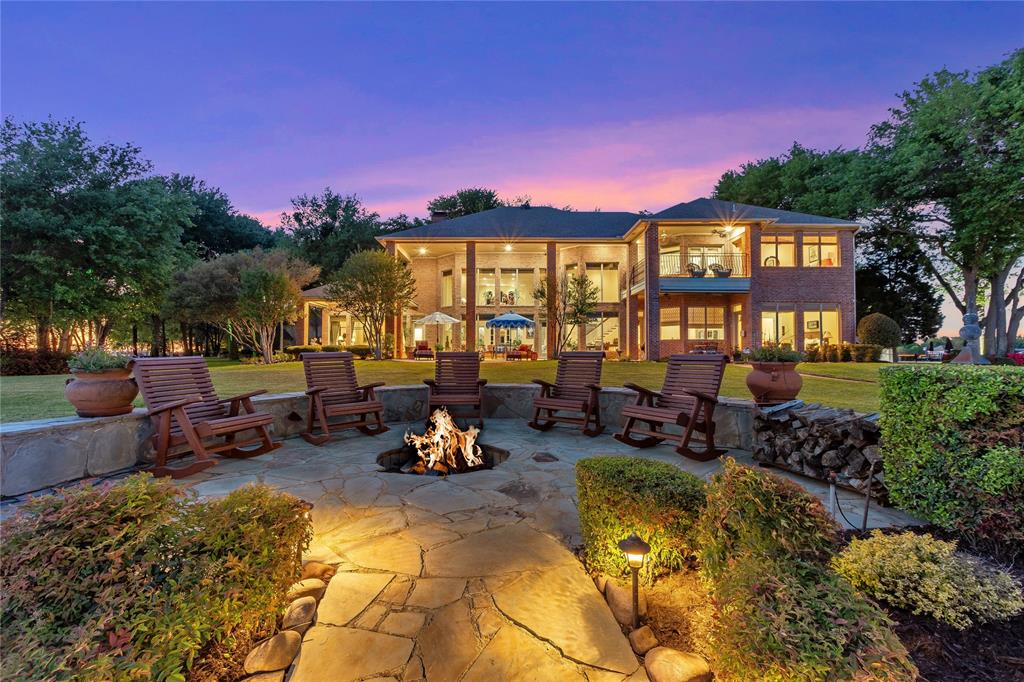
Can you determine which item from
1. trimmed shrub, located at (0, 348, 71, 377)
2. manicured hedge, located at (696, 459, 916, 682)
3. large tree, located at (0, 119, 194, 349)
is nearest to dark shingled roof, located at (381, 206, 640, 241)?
large tree, located at (0, 119, 194, 349)

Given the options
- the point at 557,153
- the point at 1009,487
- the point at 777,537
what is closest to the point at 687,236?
the point at 557,153

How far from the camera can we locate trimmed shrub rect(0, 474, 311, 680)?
1.28 m

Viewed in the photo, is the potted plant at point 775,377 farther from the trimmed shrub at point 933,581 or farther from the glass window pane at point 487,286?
the glass window pane at point 487,286

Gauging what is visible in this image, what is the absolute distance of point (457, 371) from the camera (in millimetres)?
6977

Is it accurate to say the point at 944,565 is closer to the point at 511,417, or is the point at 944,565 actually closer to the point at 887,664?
the point at 887,664

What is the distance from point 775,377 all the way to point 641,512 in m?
3.08

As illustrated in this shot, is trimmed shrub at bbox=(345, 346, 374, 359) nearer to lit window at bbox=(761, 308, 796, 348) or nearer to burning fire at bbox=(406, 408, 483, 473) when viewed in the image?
burning fire at bbox=(406, 408, 483, 473)

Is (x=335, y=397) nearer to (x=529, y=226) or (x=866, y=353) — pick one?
(x=529, y=226)

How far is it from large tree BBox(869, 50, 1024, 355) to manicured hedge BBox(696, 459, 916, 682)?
2051cm

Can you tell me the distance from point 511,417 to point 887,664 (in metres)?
6.11

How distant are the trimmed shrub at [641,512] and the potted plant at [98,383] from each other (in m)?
4.70

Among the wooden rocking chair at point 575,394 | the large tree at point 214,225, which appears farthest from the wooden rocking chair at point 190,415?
the large tree at point 214,225

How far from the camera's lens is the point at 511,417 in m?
7.20

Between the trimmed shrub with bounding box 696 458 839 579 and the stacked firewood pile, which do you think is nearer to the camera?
the trimmed shrub with bounding box 696 458 839 579
